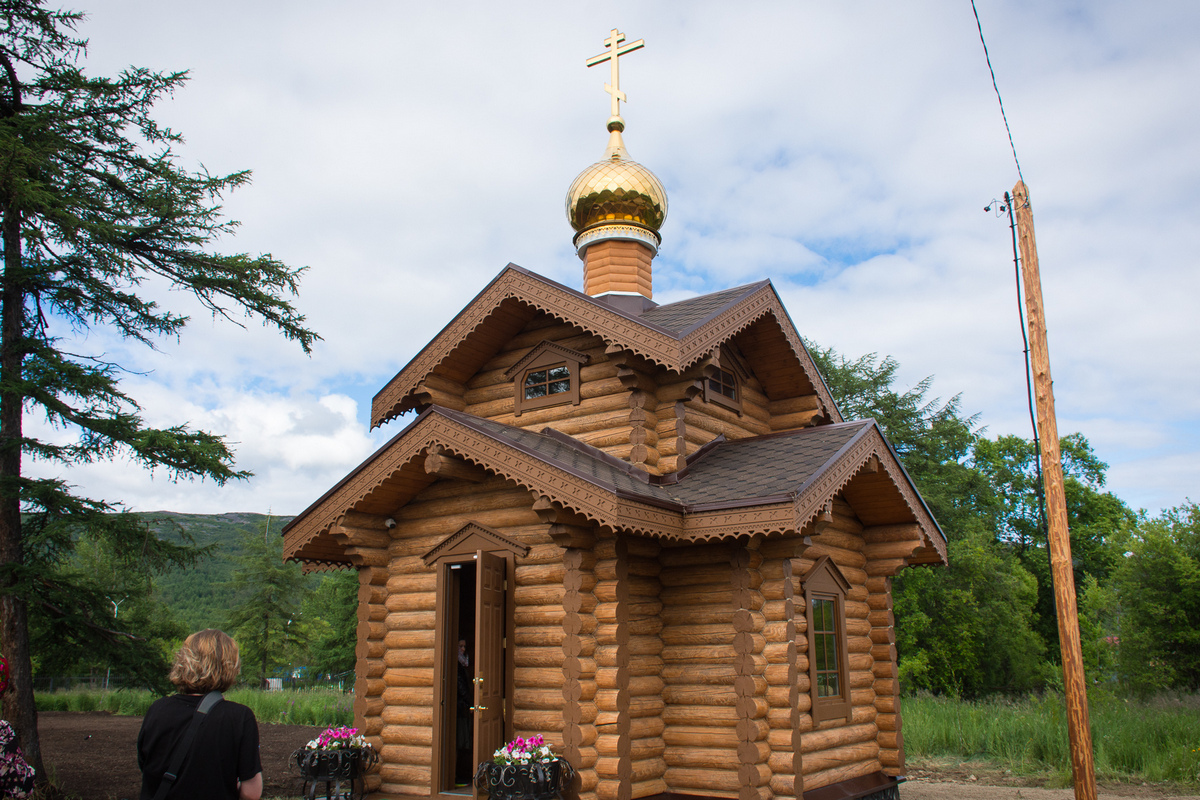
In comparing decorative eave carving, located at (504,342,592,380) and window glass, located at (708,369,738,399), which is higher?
decorative eave carving, located at (504,342,592,380)

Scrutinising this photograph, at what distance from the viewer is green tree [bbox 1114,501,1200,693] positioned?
60.3ft

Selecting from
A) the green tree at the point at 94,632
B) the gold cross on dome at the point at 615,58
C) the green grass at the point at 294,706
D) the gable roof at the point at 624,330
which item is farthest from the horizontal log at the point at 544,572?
Answer: the green grass at the point at 294,706

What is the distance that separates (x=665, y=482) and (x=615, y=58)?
25.9ft

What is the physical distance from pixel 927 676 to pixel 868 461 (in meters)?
21.7

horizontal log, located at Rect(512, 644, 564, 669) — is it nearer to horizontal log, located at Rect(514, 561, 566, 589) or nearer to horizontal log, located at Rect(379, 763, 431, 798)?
horizontal log, located at Rect(514, 561, 566, 589)

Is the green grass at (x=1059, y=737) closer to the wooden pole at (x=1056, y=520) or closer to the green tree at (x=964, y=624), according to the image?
the wooden pole at (x=1056, y=520)

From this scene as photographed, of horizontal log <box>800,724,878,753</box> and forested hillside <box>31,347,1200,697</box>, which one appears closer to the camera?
horizontal log <box>800,724,878,753</box>

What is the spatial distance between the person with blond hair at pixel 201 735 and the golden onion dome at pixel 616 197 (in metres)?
10.1

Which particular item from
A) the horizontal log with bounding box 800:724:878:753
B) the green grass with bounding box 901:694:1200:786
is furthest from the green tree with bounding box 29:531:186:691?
the green grass with bounding box 901:694:1200:786

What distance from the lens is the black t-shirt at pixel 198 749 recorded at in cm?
331

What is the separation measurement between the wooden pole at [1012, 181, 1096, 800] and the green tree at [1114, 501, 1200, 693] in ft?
44.6

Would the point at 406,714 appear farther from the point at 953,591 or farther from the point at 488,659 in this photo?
the point at 953,591

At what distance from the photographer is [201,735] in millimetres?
3332

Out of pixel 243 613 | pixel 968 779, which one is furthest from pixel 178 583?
pixel 968 779
